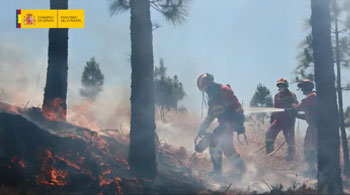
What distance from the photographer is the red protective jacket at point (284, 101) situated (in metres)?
10.2

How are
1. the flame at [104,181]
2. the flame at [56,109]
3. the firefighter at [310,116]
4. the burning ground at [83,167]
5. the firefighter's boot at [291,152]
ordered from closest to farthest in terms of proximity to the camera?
the burning ground at [83,167]
the flame at [104,181]
the flame at [56,109]
the firefighter at [310,116]
the firefighter's boot at [291,152]

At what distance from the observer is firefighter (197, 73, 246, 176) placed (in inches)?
315

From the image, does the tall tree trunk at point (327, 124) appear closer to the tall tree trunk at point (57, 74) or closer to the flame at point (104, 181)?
the flame at point (104, 181)

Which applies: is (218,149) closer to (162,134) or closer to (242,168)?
(242,168)

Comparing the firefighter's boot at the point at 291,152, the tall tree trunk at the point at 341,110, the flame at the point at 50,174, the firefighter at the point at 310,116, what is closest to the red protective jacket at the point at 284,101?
the firefighter at the point at 310,116

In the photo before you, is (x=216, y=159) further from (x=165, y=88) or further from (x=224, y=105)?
(x=165, y=88)

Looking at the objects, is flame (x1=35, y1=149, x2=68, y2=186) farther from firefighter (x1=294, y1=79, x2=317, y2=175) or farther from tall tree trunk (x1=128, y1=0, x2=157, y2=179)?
firefighter (x1=294, y1=79, x2=317, y2=175)

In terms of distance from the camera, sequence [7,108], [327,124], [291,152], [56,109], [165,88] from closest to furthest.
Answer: [327,124], [7,108], [56,109], [291,152], [165,88]

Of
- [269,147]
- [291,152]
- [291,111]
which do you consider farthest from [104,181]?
[291,152]

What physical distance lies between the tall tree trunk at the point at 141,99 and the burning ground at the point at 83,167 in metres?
0.27

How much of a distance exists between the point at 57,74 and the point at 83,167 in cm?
305

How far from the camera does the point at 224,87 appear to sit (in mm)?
8000

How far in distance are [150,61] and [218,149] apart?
234cm

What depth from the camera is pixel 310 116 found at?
9.77 metres
